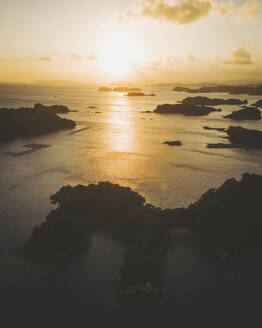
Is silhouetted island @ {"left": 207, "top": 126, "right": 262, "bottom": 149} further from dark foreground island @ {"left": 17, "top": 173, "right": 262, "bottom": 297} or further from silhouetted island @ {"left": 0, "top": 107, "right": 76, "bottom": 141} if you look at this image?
silhouetted island @ {"left": 0, "top": 107, "right": 76, "bottom": 141}

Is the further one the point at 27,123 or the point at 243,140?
the point at 27,123

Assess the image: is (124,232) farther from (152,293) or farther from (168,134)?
(168,134)

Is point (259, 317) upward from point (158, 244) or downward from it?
downward

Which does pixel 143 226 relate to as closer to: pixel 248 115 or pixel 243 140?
pixel 243 140

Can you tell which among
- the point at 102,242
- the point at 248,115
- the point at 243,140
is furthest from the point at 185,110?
the point at 102,242

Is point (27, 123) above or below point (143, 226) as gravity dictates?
above

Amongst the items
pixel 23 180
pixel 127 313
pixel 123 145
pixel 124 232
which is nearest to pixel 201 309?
pixel 127 313
